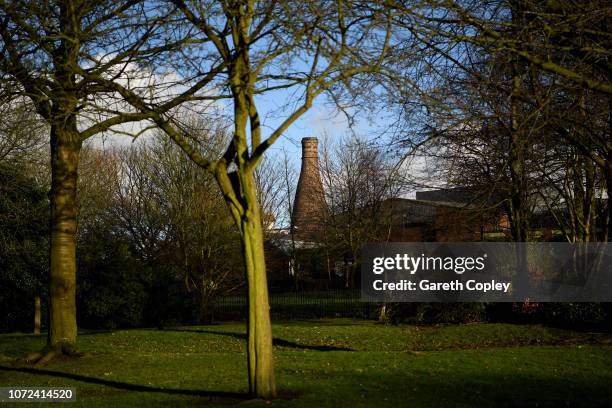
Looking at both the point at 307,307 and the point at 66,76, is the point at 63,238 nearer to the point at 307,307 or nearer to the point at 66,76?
the point at 66,76

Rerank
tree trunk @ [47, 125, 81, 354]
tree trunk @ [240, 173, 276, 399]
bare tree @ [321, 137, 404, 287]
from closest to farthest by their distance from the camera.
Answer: tree trunk @ [240, 173, 276, 399] < tree trunk @ [47, 125, 81, 354] < bare tree @ [321, 137, 404, 287]

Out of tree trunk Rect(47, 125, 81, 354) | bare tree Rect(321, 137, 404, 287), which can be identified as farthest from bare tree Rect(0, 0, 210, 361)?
bare tree Rect(321, 137, 404, 287)

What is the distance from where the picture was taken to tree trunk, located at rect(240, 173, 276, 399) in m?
8.02

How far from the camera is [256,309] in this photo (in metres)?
8.01

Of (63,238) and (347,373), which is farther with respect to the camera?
(63,238)

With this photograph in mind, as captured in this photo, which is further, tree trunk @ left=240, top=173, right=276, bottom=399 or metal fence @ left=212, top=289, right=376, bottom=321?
Answer: metal fence @ left=212, top=289, right=376, bottom=321

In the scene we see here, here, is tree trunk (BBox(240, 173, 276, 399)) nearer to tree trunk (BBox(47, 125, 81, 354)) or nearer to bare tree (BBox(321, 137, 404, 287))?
tree trunk (BBox(47, 125, 81, 354))

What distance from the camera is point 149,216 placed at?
33.1 m

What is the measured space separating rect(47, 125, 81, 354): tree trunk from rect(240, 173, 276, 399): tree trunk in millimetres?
6064

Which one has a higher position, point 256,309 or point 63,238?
point 63,238

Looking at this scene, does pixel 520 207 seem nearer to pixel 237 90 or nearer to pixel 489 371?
pixel 489 371

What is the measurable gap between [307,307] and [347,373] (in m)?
20.0

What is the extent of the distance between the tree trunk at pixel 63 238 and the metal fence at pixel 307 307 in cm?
1591

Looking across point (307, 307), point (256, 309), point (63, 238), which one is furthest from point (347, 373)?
point (307, 307)
